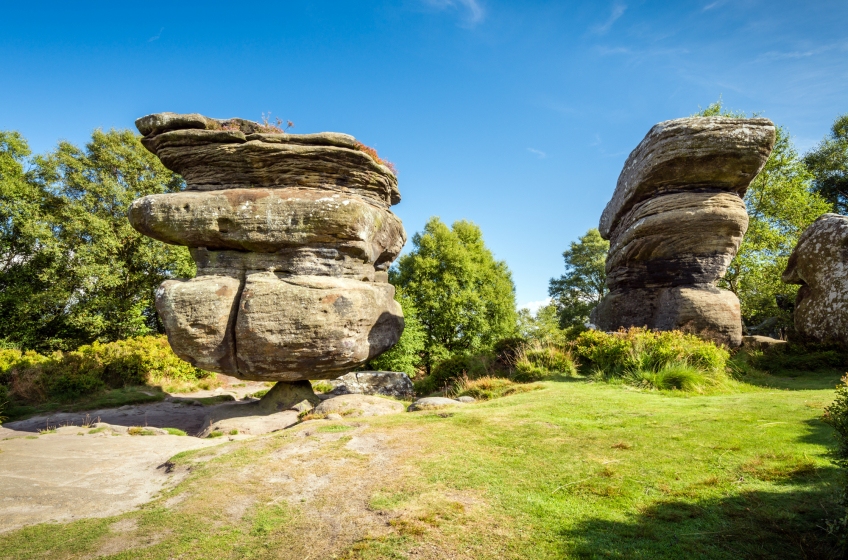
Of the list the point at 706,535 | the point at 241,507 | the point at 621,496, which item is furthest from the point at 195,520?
the point at 706,535

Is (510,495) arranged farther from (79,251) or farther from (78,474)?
(79,251)

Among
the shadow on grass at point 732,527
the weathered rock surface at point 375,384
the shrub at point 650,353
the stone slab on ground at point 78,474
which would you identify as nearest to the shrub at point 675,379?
the shrub at point 650,353

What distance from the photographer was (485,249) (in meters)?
33.9

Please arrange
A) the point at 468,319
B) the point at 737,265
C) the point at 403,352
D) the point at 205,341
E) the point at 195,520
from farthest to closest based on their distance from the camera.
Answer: the point at 468,319 → the point at 737,265 → the point at 403,352 → the point at 205,341 → the point at 195,520

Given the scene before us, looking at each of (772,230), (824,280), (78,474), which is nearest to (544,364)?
(824,280)

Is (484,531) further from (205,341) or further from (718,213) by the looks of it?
(718,213)

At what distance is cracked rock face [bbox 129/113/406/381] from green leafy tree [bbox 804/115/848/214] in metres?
35.0

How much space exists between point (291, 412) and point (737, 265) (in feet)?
88.4

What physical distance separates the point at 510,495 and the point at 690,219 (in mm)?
13234

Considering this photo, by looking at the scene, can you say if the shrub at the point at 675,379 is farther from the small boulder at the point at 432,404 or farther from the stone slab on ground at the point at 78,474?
the stone slab on ground at the point at 78,474

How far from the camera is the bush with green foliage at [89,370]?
15.9 metres

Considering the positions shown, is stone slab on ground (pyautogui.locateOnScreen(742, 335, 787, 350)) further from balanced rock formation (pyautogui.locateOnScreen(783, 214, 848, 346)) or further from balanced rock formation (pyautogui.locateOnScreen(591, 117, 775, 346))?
balanced rock formation (pyautogui.locateOnScreen(591, 117, 775, 346))

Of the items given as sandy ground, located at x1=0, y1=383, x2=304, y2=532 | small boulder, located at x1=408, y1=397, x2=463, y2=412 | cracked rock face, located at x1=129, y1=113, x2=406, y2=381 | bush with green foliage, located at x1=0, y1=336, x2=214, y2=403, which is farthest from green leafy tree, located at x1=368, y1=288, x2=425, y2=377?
small boulder, located at x1=408, y1=397, x2=463, y2=412

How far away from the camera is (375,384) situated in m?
17.3
